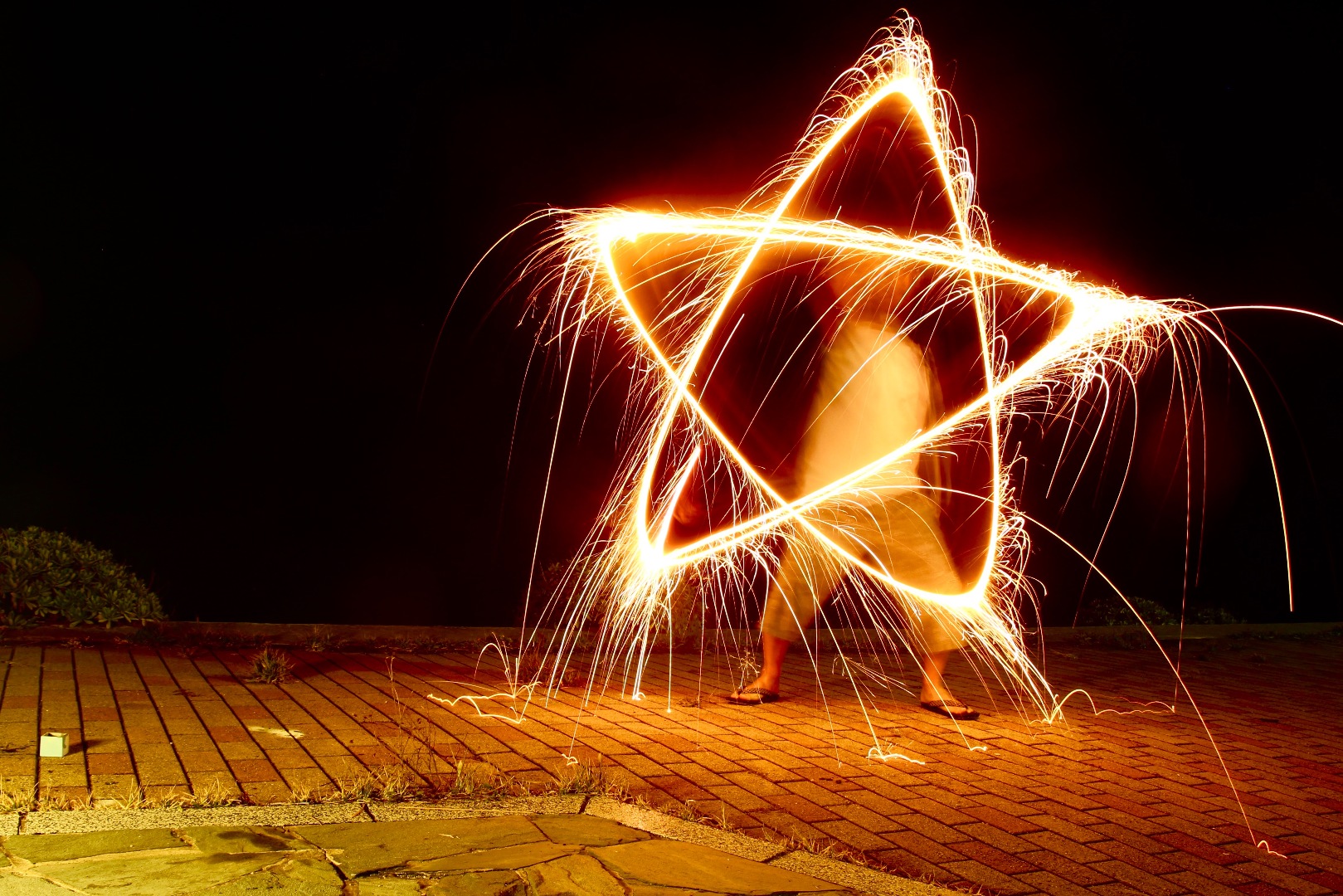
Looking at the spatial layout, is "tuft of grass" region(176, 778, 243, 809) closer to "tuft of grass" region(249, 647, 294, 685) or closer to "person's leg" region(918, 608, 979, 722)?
"tuft of grass" region(249, 647, 294, 685)

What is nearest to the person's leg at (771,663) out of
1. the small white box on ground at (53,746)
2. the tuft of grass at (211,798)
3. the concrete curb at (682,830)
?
the concrete curb at (682,830)

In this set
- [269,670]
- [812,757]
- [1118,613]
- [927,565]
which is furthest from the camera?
[1118,613]

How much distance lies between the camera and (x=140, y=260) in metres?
7.32

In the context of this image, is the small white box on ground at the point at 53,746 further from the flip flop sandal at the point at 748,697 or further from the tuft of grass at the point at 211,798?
the flip flop sandal at the point at 748,697

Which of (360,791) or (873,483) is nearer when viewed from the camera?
(360,791)

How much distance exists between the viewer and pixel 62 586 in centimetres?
549

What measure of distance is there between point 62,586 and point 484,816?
13.0 ft

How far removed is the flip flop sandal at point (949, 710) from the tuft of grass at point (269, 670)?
3.16 metres

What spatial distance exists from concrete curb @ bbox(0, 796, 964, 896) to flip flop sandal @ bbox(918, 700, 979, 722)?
2.31 meters

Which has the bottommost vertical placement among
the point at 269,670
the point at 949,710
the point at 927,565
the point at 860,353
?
the point at 949,710

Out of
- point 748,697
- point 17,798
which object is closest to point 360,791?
point 17,798

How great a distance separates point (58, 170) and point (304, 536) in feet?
10.7

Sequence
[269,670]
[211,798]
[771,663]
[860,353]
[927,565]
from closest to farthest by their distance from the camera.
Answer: [211,798]
[269,670]
[860,353]
[927,565]
[771,663]

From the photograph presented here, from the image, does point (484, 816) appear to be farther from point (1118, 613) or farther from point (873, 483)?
point (1118, 613)
